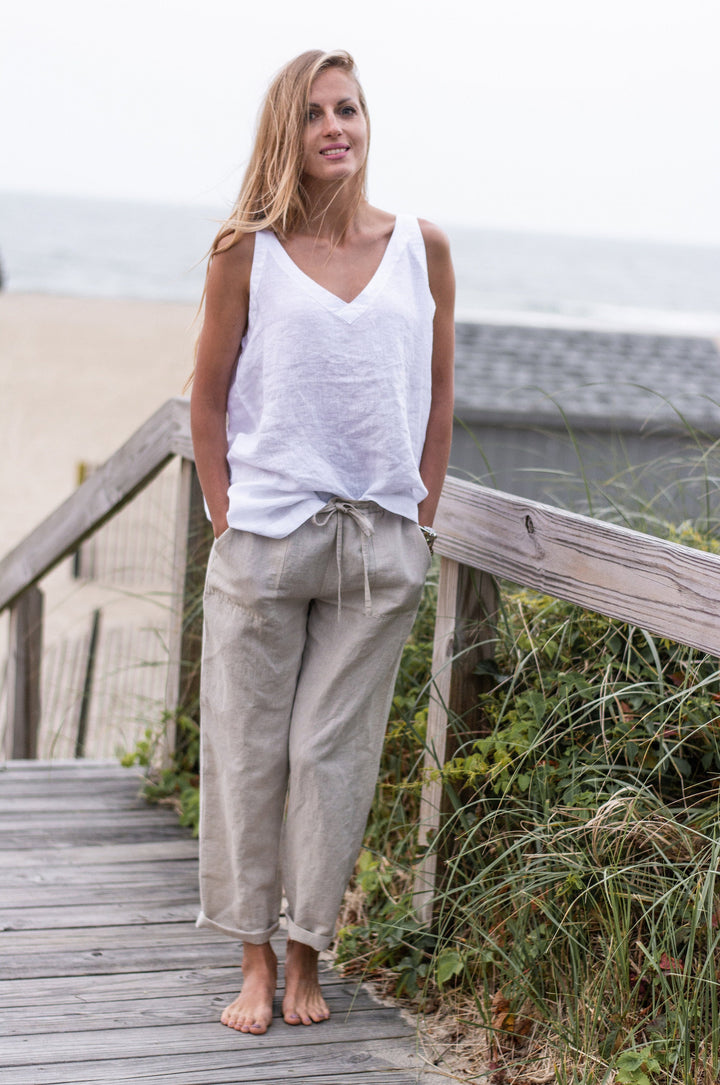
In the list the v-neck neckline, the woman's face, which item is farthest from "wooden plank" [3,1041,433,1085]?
the woman's face

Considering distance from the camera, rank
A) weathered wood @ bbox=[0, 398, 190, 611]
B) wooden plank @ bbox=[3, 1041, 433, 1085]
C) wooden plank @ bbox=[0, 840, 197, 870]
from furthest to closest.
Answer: weathered wood @ bbox=[0, 398, 190, 611], wooden plank @ bbox=[0, 840, 197, 870], wooden plank @ bbox=[3, 1041, 433, 1085]

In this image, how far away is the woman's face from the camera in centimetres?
197

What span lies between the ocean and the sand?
3896mm

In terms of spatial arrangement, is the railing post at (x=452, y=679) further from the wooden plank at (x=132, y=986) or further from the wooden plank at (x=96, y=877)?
the wooden plank at (x=96, y=877)

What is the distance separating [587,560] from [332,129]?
887 mm

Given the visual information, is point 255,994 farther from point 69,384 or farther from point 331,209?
point 69,384

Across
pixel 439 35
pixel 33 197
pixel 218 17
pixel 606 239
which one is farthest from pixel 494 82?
pixel 33 197

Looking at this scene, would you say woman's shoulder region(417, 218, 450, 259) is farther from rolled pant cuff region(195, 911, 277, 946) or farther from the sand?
the sand

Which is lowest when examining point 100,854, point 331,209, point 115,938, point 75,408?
point 75,408

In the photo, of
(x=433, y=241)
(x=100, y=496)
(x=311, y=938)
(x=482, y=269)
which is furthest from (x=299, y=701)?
(x=482, y=269)

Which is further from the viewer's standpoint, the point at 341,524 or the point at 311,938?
the point at 311,938

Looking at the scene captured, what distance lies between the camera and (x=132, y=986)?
2.24 m

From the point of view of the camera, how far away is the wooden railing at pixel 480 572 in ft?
5.61

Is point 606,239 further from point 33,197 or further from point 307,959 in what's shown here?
Answer: point 307,959
